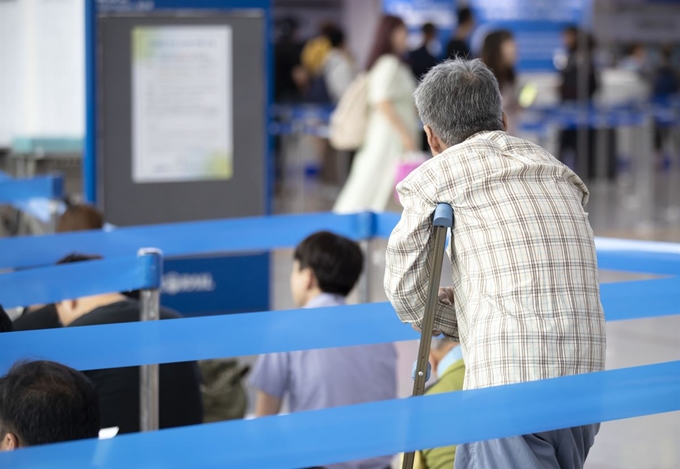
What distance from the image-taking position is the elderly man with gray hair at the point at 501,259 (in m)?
2.12

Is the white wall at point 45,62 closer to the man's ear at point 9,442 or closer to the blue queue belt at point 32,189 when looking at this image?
the blue queue belt at point 32,189

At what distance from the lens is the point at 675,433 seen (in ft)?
15.6

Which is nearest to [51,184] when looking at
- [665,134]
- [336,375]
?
[336,375]

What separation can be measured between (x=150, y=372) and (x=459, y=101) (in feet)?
4.72

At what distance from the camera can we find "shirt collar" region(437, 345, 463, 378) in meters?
2.98

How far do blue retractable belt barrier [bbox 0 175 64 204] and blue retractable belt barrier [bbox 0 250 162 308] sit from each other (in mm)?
2175

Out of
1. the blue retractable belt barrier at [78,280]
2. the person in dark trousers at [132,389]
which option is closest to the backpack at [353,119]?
the person in dark trousers at [132,389]

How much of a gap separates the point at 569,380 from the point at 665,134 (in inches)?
701

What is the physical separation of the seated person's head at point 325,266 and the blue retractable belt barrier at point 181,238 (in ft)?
2.24

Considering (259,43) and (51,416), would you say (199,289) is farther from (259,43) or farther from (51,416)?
(51,416)

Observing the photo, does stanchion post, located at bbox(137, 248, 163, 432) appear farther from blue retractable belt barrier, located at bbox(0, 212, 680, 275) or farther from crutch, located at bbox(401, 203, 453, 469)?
crutch, located at bbox(401, 203, 453, 469)

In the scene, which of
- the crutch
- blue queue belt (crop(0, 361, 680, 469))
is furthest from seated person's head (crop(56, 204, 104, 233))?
blue queue belt (crop(0, 361, 680, 469))

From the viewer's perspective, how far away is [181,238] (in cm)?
415

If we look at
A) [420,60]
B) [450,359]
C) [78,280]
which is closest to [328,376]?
[450,359]
